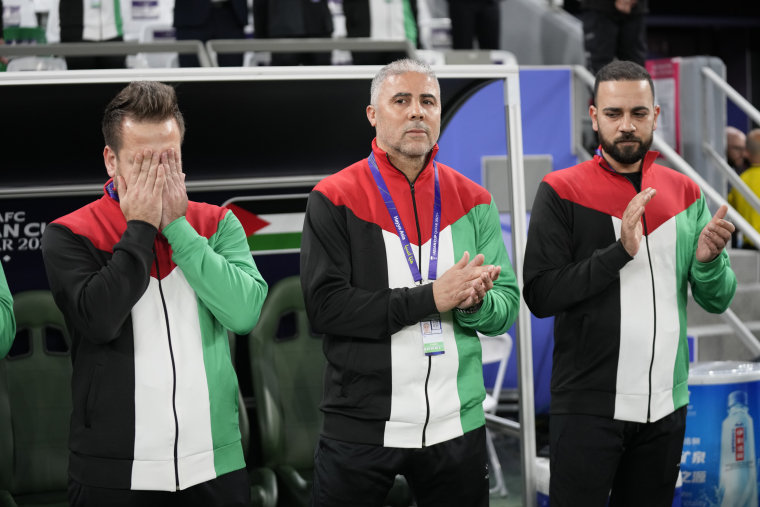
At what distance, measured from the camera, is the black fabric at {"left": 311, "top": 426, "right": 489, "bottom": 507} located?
2.36m

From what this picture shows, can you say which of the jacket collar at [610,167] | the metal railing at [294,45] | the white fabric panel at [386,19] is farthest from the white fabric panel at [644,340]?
the white fabric panel at [386,19]

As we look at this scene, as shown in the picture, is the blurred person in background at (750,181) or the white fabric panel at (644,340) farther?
the blurred person in background at (750,181)

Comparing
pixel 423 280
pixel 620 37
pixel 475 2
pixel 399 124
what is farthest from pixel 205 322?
pixel 475 2

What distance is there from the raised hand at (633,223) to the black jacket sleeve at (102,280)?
4.22 ft

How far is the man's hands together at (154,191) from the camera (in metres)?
2.10

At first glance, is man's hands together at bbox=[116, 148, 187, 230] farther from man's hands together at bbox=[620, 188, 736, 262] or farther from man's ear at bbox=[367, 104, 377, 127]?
man's hands together at bbox=[620, 188, 736, 262]

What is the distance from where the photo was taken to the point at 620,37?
5.95 m

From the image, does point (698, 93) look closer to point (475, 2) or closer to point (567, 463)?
point (475, 2)

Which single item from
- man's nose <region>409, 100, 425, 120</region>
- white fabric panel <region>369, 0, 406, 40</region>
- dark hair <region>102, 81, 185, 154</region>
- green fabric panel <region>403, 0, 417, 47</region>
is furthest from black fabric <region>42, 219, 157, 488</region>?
green fabric panel <region>403, 0, 417, 47</region>

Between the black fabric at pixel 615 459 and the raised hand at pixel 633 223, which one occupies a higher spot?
the raised hand at pixel 633 223

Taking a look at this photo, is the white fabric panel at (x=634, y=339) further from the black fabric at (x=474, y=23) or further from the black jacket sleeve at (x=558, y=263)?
the black fabric at (x=474, y=23)

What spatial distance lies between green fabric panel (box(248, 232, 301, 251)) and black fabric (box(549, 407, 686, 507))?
1838mm

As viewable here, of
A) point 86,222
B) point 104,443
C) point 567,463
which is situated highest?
point 86,222

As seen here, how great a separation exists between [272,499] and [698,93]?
13.9 ft
